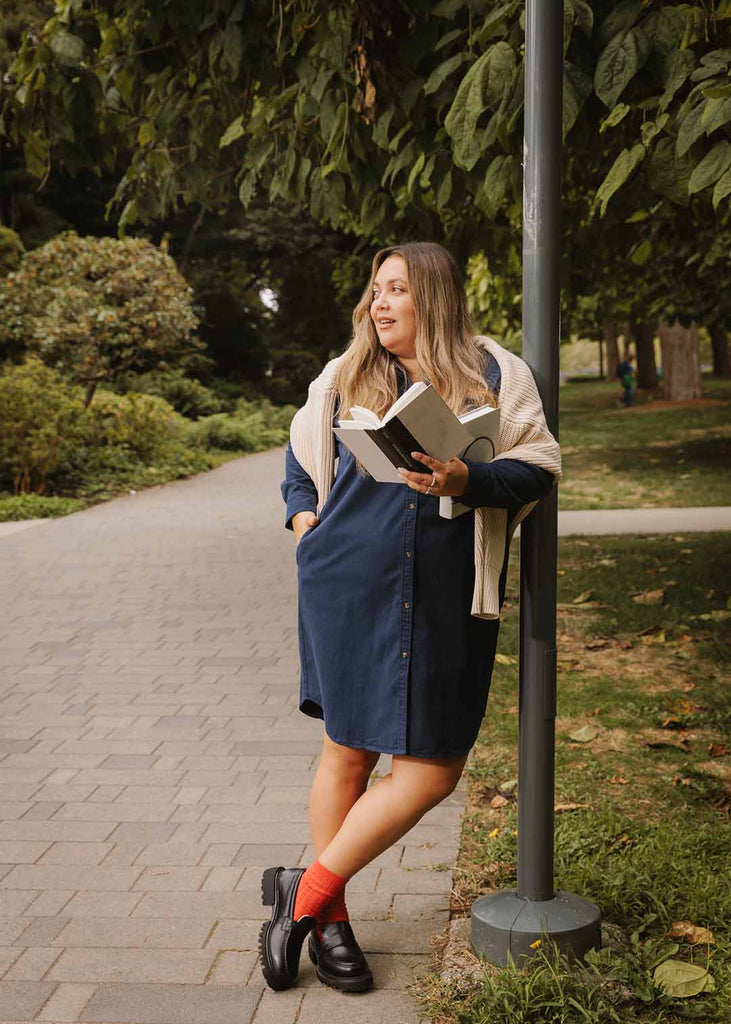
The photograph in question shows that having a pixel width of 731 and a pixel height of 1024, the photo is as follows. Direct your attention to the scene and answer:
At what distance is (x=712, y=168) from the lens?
3672mm

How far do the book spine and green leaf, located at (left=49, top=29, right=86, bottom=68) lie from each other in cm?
333

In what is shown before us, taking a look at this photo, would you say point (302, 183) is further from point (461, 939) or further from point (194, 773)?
point (461, 939)

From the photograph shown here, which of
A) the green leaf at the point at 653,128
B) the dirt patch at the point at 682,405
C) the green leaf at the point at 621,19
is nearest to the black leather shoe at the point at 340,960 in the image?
the green leaf at the point at 653,128

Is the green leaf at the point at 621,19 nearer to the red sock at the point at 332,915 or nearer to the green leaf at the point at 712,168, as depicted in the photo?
the green leaf at the point at 712,168

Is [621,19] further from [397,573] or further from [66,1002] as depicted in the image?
[66,1002]

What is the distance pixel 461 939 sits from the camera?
11.1ft

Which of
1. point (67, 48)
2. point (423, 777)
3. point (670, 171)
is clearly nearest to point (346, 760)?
point (423, 777)

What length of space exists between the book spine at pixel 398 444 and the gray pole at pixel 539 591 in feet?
1.93

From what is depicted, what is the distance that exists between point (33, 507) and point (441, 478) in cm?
1324

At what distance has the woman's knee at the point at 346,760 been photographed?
10.7 feet

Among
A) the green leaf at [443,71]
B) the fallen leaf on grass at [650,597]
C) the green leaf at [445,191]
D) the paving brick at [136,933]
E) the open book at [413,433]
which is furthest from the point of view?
the fallen leaf on grass at [650,597]

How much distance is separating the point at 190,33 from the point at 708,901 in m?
4.47

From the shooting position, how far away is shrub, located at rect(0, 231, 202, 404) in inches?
827

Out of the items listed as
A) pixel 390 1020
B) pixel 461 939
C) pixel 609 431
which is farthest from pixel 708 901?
pixel 609 431
